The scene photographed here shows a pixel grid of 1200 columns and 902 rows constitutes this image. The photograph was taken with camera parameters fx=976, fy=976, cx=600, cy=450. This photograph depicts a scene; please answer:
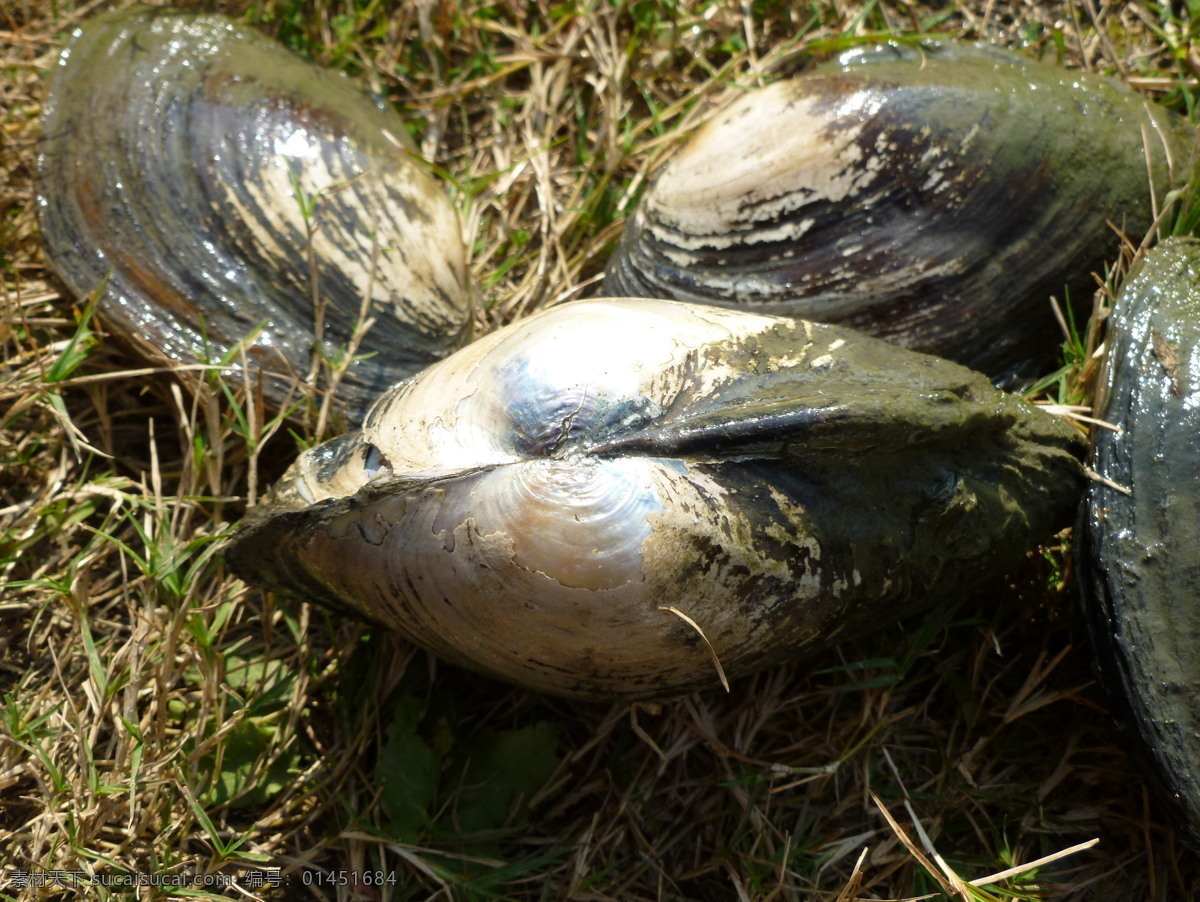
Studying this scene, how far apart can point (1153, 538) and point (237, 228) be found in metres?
1.85

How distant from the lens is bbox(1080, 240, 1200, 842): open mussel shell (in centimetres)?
159

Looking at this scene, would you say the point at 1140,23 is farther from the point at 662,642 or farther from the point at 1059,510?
the point at 662,642

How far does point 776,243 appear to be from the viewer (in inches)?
77.4

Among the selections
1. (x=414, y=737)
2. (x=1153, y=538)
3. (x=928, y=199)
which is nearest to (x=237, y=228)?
(x=414, y=737)

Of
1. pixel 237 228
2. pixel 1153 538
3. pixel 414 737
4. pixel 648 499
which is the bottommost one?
pixel 414 737

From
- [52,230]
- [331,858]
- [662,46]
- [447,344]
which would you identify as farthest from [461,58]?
[331,858]

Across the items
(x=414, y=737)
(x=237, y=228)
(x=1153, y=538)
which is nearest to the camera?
(x=1153, y=538)

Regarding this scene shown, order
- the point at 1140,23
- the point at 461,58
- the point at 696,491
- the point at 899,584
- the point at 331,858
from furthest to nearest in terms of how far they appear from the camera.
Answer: the point at 461,58
the point at 1140,23
the point at 331,858
the point at 899,584
the point at 696,491

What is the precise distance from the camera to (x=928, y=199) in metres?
1.91

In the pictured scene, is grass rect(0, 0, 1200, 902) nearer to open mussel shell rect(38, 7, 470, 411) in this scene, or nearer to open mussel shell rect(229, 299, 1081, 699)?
open mussel shell rect(38, 7, 470, 411)

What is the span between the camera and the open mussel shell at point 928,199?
191 cm

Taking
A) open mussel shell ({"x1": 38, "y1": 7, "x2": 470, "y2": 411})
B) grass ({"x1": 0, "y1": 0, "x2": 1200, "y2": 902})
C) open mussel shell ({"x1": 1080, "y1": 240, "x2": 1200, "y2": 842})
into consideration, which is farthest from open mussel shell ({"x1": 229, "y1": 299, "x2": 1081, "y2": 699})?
open mussel shell ({"x1": 38, "y1": 7, "x2": 470, "y2": 411})

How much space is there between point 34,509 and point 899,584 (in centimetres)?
175

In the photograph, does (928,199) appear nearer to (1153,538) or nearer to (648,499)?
Answer: (1153,538)
